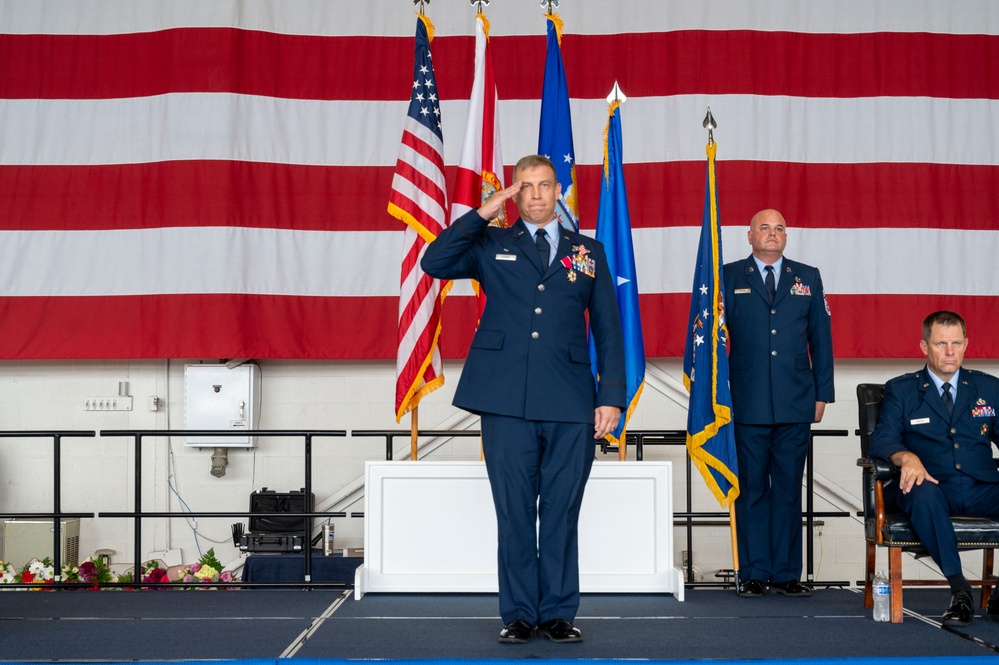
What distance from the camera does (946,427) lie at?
348cm

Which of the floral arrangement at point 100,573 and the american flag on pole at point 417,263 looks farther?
the floral arrangement at point 100,573

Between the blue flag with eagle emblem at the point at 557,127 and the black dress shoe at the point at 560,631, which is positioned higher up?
the blue flag with eagle emblem at the point at 557,127

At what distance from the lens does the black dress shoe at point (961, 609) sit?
127 inches

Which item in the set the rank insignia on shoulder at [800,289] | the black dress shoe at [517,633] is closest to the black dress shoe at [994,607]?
the rank insignia on shoulder at [800,289]

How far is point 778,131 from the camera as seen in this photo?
235 inches

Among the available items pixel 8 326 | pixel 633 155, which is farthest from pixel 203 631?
pixel 633 155

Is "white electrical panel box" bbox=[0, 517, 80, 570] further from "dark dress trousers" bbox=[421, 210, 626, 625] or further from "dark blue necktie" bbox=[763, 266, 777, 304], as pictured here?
"dark blue necktie" bbox=[763, 266, 777, 304]

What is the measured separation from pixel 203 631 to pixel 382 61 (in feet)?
12.5

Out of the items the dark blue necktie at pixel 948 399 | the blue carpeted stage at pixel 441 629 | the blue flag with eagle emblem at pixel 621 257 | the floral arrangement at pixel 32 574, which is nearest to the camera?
the blue carpeted stage at pixel 441 629

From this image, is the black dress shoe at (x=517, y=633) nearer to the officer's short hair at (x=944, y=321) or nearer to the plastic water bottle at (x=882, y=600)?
the plastic water bottle at (x=882, y=600)

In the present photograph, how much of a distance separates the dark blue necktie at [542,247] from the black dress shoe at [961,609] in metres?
1.69

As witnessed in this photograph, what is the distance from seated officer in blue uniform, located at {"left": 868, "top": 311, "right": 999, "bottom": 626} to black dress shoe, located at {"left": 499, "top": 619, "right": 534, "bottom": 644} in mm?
1334

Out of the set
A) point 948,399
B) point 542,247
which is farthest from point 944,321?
point 542,247

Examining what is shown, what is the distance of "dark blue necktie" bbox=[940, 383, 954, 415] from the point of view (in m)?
3.49
